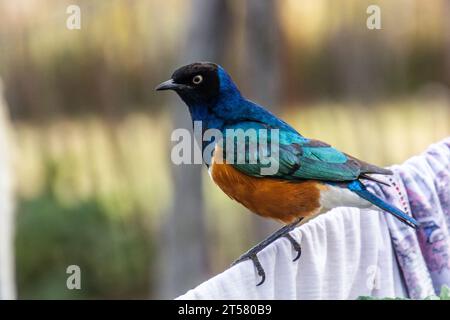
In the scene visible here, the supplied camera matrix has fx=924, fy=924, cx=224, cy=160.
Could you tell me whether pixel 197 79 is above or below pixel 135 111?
above

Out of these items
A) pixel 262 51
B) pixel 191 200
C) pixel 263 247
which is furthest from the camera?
pixel 191 200

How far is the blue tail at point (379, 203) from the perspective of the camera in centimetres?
162

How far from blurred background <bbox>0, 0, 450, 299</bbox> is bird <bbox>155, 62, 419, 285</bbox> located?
204 cm

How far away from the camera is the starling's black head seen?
1827 millimetres

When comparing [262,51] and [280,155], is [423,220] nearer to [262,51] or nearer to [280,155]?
[280,155]

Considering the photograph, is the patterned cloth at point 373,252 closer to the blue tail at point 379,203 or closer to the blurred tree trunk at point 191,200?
the blue tail at point 379,203

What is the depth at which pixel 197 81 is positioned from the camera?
1.84 meters

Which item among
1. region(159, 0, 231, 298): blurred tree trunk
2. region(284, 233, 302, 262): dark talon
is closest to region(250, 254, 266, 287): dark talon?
region(284, 233, 302, 262): dark talon

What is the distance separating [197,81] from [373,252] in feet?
1.58

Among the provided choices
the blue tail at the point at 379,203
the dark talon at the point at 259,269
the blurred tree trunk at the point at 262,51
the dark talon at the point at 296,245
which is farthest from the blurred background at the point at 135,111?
the dark talon at the point at 259,269

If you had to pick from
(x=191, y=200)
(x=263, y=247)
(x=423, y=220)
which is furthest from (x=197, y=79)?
(x=191, y=200)

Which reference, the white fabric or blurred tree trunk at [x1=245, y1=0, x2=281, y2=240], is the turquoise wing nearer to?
the white fabric

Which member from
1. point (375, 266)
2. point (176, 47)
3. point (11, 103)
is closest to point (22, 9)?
point (11, 103)

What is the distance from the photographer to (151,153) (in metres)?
4.50
